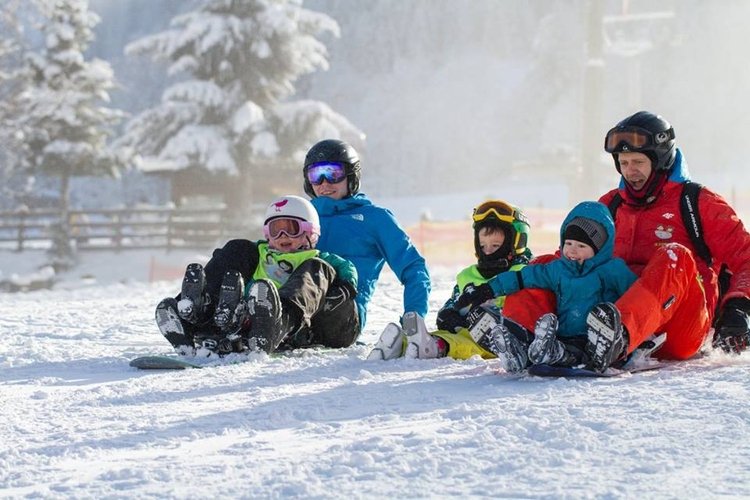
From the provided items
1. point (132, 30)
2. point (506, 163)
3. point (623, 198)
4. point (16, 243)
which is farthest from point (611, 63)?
point (623, 198)

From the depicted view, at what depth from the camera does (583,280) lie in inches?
195

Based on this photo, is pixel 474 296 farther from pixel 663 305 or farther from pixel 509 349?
pixel 663 305

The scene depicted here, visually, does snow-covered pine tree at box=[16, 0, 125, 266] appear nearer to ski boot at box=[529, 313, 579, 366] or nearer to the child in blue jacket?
the child in blue jacket

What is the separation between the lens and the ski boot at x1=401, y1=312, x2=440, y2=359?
5.62m

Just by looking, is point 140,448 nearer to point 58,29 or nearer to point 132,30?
point 58,29

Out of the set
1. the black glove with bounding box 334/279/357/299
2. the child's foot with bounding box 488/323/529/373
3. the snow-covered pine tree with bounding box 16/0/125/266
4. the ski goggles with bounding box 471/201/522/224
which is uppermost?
the snow-covered pine tree with bounding box 16/0/125/266

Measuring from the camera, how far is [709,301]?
533cm

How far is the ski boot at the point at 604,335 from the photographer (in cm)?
451

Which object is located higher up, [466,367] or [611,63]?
[611,63]

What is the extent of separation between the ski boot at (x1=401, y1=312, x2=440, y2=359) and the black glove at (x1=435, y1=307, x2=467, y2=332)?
333mm

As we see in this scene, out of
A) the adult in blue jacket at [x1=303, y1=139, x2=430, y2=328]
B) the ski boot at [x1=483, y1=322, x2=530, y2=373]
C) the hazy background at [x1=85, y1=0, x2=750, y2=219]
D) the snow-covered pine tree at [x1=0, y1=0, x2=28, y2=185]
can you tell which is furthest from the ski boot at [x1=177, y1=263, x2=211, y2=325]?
the hazy background at [x1=85, y1=0, x2=750, y2=219]

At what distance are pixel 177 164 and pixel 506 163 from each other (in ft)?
108

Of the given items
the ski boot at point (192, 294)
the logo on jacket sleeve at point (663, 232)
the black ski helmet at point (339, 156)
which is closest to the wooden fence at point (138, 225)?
the black ski helmet at point (339, 156)

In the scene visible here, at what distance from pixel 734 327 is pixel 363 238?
2.43m
